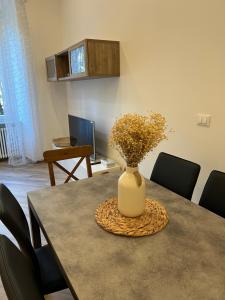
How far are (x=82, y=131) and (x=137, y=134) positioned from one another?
98.9 inches

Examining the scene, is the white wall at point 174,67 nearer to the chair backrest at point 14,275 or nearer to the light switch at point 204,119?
the light switch at point 204,119

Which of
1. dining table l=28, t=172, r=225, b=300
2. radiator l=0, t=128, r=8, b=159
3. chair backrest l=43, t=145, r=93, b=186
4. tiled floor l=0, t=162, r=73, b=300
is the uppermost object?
chair backrest l=43, t=145, r=93, b=186

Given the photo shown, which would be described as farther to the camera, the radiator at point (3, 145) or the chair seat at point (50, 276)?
the radiator at point (3, 145)

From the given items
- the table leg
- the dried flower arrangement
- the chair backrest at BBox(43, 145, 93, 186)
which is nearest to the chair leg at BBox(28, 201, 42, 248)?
the table leg

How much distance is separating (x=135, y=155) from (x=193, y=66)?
1.15 m

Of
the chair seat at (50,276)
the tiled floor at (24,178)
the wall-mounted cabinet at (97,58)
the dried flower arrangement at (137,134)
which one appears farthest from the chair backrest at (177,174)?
the tiled floor at (24,178)

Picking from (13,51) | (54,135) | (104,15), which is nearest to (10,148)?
(54,135)

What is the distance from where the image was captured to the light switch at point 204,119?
183cm

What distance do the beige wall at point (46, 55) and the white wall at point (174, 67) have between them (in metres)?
1.45

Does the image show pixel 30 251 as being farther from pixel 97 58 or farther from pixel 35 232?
pixel 97 58

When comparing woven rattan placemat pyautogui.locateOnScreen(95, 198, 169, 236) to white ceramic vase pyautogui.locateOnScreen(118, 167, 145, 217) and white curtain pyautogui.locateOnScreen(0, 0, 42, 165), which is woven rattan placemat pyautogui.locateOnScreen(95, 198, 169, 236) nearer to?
white ceramic vase pyautogui.locateOnScreen(118, 167, 145, 217)

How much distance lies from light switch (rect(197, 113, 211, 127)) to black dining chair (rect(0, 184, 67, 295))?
145cm

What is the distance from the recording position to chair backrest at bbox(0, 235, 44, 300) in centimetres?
65

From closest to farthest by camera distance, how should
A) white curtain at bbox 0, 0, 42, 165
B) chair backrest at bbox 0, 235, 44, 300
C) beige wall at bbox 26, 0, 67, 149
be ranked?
chair backrest at bbox 0, 235, 44, 300 < white curtain at bbox 0, 0, 42, 165 < beige wall at bbox 26, 0, 67, 149
